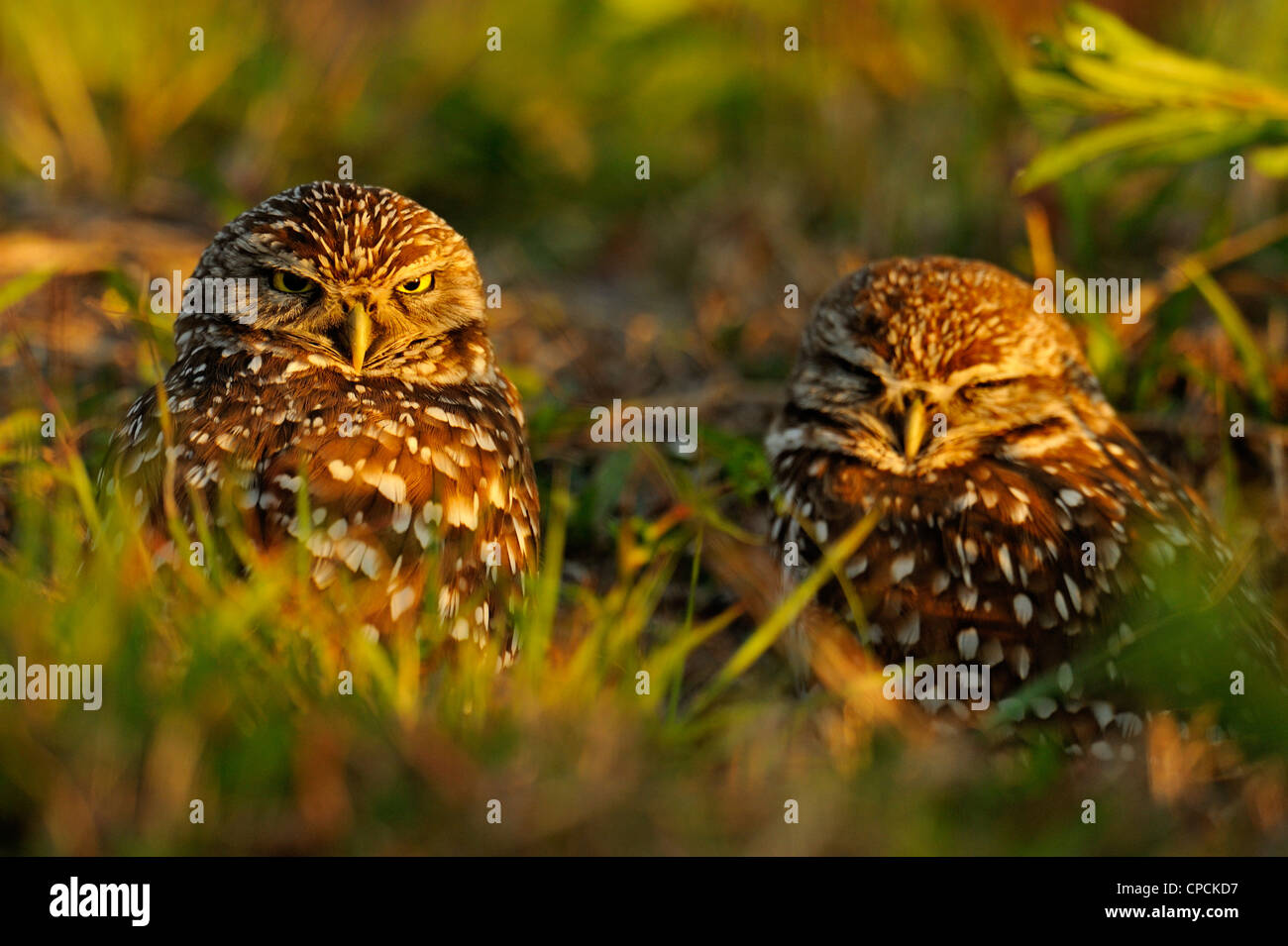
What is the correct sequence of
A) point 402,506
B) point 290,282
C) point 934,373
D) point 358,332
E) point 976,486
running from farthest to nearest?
Result: point 934,373, point 976,486, point 290,282, point 358,332, point 402,506

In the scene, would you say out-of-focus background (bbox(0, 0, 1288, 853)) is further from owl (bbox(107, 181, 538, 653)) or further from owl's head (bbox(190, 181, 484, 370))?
owl's head (bbox(190, 181, 484, 370))

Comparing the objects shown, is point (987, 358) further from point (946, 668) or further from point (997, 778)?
point (997, 778)

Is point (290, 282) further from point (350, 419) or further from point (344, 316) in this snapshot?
point (350, 419)

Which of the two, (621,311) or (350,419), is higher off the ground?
(621,311)

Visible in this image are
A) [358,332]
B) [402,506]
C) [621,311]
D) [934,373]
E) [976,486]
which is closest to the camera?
[402,506]

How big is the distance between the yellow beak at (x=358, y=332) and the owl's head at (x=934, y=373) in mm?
1450

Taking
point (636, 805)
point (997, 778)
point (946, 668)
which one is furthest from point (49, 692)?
point (946, 668)

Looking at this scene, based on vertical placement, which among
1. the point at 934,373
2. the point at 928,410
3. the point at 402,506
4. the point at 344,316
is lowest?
the point at 402,506

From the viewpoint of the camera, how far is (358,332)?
363 cm

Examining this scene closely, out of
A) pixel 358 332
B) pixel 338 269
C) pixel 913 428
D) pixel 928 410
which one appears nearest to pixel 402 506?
pixel 358 332

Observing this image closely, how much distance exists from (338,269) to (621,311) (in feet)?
10.1

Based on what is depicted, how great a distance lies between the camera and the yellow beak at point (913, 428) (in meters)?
4.05

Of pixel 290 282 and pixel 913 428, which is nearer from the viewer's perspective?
pixel 290 282

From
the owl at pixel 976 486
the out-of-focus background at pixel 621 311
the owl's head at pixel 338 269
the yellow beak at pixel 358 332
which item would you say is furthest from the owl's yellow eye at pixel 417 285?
the owl at pixel 976 486
